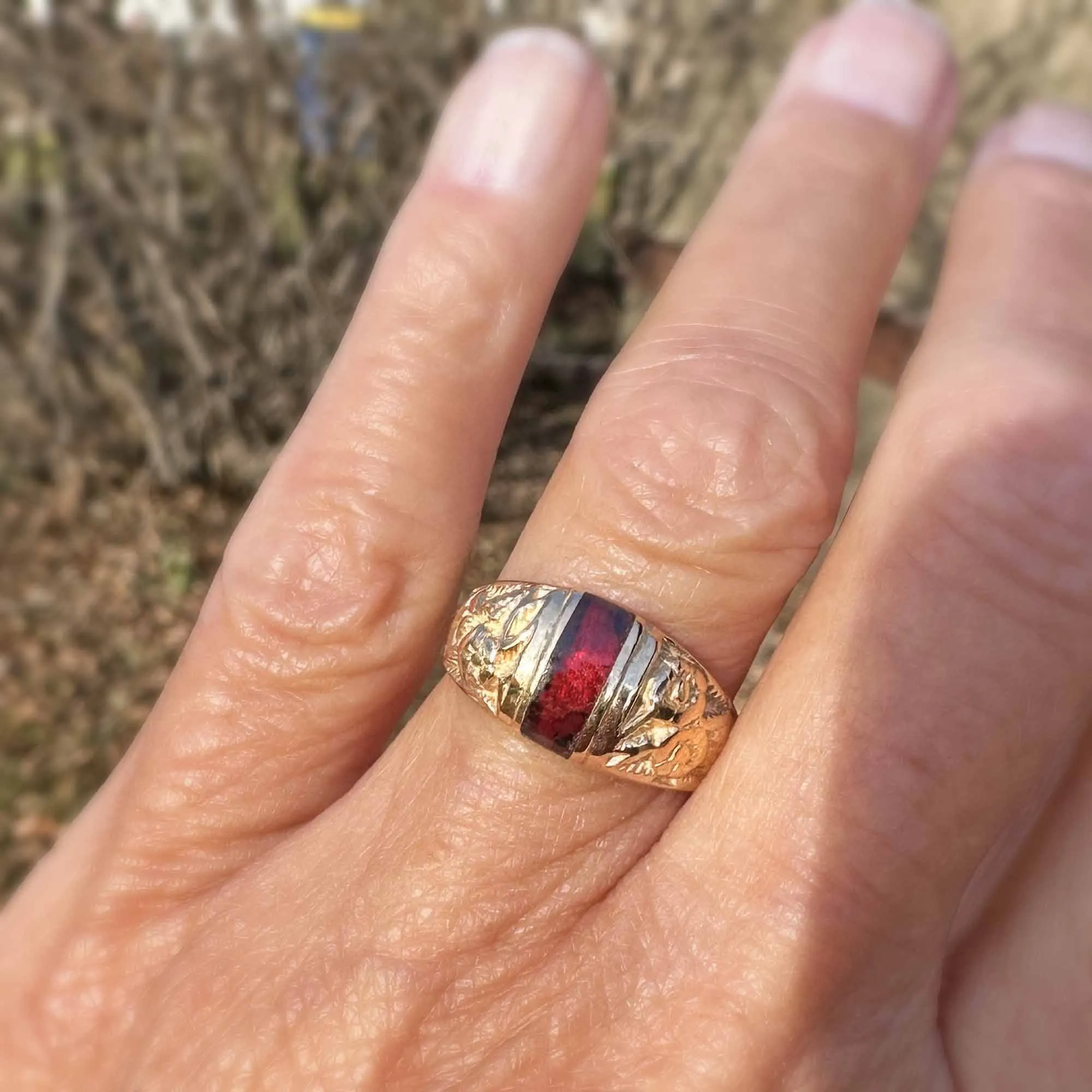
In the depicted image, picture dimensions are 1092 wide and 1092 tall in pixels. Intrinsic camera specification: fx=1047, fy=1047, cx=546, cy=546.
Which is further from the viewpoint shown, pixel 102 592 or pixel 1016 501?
pixel 102 592

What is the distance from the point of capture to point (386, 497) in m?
1.66

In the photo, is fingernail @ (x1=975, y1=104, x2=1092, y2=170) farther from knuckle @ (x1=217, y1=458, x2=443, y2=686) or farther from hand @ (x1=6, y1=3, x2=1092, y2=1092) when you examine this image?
knuckle @ (x1=217, y1=458, x2=443, y2=686)

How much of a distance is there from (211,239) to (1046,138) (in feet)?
10.6

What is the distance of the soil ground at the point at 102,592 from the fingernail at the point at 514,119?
157 cm

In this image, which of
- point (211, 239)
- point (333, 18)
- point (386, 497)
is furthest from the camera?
point (211, 239)

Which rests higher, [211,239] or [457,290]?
[457,290]

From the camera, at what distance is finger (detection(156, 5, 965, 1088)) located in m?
1.47

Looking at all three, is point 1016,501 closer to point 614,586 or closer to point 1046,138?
point 614,586

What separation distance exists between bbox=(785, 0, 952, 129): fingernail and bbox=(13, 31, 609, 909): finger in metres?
0.44

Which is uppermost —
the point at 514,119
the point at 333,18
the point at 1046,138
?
the point at 1046,138

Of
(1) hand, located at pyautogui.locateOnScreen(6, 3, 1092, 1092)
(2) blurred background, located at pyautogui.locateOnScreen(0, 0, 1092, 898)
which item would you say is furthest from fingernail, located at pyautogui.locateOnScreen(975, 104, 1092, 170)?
(2) blurred background, located at pyautogui.locateOnScreen(0, 0, 1092, 898)

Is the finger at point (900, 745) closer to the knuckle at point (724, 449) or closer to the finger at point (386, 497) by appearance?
the knuckle at point (724, 449)

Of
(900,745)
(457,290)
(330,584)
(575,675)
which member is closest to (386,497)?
(330,584)

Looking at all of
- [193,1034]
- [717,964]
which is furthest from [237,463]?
[717,964]
